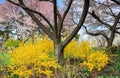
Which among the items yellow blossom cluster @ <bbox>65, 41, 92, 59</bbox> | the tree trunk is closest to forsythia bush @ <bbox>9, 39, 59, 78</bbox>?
the tree trunk

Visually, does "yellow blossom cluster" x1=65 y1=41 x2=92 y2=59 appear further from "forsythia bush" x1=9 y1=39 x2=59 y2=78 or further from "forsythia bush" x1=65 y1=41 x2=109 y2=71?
"forsythia bush" x1=9 y1=39 x2=59 y2=78

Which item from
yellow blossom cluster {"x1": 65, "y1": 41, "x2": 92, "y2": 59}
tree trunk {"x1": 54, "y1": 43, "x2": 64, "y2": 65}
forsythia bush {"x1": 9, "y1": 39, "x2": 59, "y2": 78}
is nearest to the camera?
forsythia bush {"x1": 9, "y1": 39, "x2": 59, "y2": 78}

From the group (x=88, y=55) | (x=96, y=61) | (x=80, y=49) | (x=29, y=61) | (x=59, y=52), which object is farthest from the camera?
(x=80, y=49)

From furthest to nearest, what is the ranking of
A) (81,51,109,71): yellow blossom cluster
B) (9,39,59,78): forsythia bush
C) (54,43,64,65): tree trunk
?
(54,43,64,65): tree trunk < (81,51,109,71): yellow blossom cluster < (9,39,59,78): forsythia bush

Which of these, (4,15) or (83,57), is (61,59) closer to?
(83,57)

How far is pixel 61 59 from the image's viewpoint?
40.2ft

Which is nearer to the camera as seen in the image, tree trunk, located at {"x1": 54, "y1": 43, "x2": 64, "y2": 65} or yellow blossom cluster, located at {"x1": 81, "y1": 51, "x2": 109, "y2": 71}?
yellow blossom cluster, located at {"x1": 81, "y1": 51, "x2": 109, "y2": 71}

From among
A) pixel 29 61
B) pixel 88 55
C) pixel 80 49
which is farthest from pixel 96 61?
pixel 29 61

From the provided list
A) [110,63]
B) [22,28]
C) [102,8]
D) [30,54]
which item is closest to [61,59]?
[110,63]

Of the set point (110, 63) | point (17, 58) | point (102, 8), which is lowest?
point (110, 63)

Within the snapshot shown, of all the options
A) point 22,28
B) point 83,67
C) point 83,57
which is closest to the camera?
point 83,67

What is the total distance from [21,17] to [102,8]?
11995 millimetres

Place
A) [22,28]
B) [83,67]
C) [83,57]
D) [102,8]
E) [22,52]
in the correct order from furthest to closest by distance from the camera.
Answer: [22,28]
[102,8]
[83,57]
[83,67]
[22,52]

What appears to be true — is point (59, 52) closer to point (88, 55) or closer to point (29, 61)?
point (88, 55)
